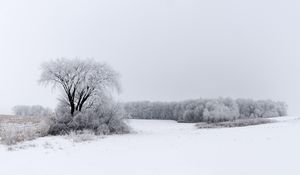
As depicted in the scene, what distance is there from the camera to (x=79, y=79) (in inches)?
1166

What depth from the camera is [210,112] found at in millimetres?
77188

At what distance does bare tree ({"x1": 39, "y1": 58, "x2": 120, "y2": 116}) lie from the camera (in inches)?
1158

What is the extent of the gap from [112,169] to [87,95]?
21176mm

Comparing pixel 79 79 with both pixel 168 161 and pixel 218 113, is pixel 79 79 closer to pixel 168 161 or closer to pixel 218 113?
pixel 168 161

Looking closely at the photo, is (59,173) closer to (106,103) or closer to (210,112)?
(106,103)

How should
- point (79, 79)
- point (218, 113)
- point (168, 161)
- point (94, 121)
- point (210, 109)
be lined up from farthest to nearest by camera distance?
1. point (210, 109)
2. point (218, 113)
3. point (79, 79)
4. point (94, 121)
5. point (168, 161)

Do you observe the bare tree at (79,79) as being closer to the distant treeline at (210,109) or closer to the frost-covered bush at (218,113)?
the distant treeline at (210,109)

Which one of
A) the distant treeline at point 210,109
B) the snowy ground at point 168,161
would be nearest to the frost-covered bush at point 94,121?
the snowy ground at point 168,161

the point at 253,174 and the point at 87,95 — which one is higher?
the point at 87,95

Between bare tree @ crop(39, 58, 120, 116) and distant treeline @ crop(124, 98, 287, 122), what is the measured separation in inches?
1831

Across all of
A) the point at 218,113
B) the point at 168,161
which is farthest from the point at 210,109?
the point at 168,161

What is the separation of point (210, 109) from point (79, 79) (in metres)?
60.6

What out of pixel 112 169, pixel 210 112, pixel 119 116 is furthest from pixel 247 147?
pixel 210 112

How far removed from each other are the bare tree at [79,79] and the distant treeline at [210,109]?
46.5 m
